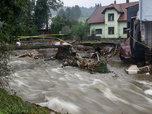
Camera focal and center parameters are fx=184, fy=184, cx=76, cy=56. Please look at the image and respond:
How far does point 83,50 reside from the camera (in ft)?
90.9

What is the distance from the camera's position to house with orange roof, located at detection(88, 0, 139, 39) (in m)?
34.6

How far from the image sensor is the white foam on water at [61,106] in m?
7.18

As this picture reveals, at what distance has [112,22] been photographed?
116 feet

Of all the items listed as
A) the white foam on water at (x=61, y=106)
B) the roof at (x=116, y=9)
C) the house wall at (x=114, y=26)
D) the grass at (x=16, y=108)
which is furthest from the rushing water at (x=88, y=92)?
the roof at (x=116, y=9)

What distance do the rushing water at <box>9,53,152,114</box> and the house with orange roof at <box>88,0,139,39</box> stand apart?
22275 mm

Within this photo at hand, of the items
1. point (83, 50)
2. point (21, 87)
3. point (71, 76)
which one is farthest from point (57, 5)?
point (21, 87)

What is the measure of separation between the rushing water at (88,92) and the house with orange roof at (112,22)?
22275 mm

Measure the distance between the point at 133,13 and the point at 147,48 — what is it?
7.50 metres

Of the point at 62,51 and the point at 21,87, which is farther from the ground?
the point at 62,51

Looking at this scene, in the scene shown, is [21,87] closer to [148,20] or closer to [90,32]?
[148,20]

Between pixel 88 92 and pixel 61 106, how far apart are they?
8.46 feet

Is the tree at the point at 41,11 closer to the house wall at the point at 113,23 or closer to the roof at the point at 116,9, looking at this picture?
the roof at the point at 116,9

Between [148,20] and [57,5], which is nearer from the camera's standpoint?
[148,20]

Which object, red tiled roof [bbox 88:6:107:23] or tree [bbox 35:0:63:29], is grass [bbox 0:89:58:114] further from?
tree [bbox 35:0:63:29]
